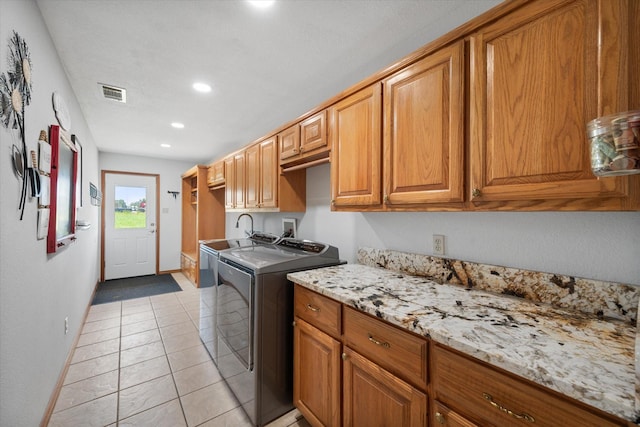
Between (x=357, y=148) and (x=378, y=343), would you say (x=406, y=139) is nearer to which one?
(x=357, y=148)

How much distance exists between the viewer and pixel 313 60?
6.44 ft

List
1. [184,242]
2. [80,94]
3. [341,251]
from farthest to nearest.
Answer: [184,242] → [80,94] → [341,251]

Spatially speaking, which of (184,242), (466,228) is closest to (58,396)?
(466,228)

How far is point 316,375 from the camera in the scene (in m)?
1.53

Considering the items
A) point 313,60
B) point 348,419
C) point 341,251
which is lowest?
point 348,419

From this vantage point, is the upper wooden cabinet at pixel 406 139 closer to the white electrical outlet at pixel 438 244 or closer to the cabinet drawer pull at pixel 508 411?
the white electrical outlet at pixel 438 244

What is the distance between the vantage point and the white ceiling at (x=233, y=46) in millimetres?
1473

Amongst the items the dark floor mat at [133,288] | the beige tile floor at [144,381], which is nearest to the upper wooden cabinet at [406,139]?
the beige tile floor at [144,381]

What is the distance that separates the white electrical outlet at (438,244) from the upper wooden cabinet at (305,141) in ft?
3.16

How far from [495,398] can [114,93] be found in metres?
3.48

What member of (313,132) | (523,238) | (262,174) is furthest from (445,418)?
(262,174)

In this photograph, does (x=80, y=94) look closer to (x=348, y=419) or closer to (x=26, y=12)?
(x=26, y=12)

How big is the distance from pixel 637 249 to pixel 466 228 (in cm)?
63

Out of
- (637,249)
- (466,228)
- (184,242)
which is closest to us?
(637,249)
